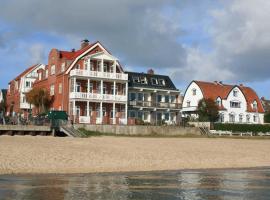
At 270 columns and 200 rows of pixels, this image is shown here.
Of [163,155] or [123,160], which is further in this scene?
[163,155]

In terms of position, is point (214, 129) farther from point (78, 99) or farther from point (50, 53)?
point (50, 53)

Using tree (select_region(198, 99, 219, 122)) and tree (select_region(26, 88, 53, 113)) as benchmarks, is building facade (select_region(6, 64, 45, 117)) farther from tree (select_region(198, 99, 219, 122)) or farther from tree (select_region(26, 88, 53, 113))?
tree (select_region(198, 99, 219, 122))

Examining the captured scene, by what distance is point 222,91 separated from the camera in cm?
8488

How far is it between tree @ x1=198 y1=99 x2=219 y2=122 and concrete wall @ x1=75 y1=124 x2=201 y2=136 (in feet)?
47.2

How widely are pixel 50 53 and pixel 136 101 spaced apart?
550 inches

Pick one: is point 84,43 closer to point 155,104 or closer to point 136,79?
point 136,79

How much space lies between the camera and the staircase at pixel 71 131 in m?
49.8

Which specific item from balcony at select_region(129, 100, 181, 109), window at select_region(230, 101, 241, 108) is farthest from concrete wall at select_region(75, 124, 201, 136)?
window at select_region(230, 101, 241, 108)

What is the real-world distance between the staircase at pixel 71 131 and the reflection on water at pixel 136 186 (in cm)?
2668

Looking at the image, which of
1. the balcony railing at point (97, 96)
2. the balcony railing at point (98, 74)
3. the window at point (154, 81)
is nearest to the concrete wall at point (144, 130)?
the balcony railing at point (97, 96)

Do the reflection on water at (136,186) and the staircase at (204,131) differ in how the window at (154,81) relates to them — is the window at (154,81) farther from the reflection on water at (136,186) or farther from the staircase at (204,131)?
the reflection on water at (136,186)

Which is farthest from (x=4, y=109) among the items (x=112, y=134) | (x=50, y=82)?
(x=112, y=134)

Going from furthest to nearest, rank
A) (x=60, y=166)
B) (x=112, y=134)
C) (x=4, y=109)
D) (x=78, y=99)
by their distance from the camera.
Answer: (x=4, y=109), (x=78, y=99), (x=112, y=134), (x=60, y=166)

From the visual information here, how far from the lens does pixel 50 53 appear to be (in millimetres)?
69688
